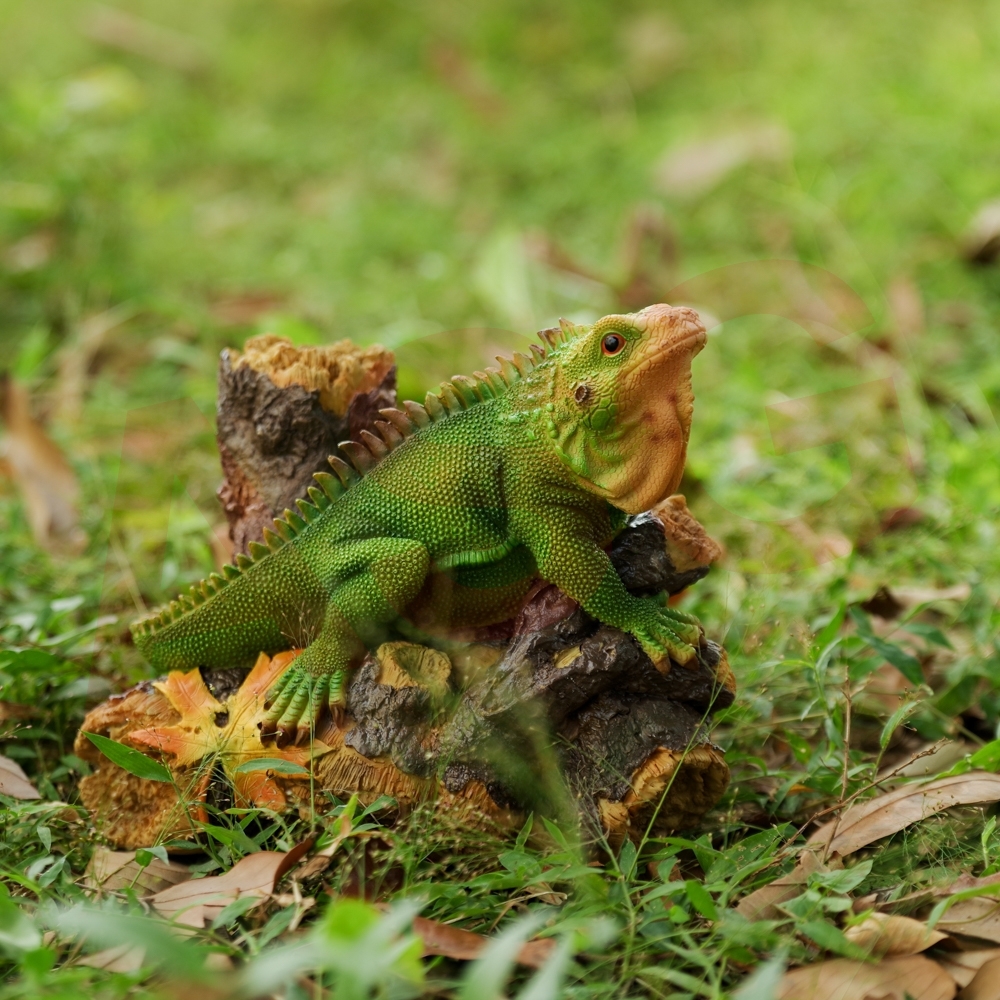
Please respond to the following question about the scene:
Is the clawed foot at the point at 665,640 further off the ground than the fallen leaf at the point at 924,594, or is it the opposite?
the clawed foot at the point at 665,640

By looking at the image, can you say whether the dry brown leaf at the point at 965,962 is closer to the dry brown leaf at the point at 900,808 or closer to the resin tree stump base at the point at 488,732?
the dry brown leaf at the point at 900,808

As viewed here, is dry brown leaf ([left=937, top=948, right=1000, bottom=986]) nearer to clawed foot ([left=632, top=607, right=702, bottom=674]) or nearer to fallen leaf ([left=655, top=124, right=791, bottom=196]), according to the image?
clawed foot ([left=632, top=607, right=702, bottom=674])

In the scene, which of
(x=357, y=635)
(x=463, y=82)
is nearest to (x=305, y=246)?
(x=463, y=82)

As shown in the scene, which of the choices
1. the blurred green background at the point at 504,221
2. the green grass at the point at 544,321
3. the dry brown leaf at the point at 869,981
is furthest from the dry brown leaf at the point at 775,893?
the blurred green background at the point at 504,221

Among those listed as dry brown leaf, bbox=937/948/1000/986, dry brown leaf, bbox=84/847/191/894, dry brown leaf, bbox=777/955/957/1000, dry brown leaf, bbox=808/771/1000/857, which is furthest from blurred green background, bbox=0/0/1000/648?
dry brown leaf, bbox=777/955/957/1000

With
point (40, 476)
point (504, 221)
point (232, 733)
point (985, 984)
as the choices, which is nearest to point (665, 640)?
point (985, 984)

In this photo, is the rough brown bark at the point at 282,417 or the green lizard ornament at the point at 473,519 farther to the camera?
the rough brown bark at the point at 282,417

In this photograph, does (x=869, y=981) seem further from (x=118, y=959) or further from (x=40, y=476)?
(x=40, y=476)
